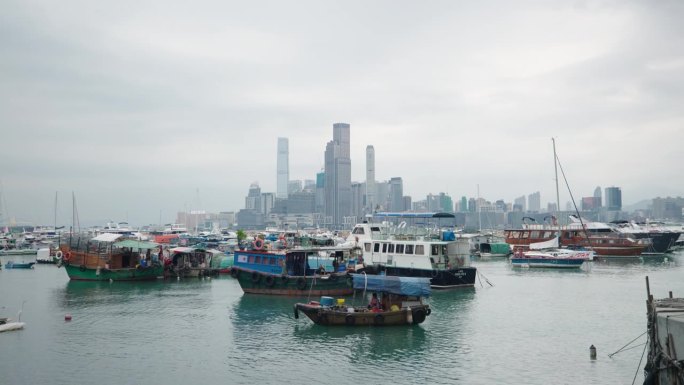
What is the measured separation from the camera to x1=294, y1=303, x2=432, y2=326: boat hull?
3031 centimetres

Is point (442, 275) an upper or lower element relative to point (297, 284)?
upper

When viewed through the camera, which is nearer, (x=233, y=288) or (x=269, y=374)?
(x=269, y=374)

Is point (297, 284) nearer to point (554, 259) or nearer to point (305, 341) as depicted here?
point (305, 341)

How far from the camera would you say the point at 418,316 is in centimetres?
3100

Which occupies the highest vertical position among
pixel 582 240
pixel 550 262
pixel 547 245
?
pixel 582 240

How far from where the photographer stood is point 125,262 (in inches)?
2173

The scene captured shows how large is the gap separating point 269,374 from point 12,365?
11267mm

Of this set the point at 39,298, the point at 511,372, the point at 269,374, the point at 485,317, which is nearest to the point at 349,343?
the point at 269,374

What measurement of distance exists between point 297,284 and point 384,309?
1199 cm

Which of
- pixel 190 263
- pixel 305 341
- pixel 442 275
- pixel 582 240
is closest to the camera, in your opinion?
pixel 305 341

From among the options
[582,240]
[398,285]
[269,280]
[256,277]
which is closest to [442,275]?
[269,280]

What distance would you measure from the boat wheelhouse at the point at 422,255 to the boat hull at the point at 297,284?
6.49m

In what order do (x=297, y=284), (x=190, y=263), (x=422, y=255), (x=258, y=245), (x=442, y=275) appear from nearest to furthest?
(x=297, y=284) → (x=258, y=245) → (x=442, y=275) → (x=422, y=255) → (x=190, y=263)

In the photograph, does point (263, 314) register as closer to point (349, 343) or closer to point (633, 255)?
point (349, 343)
